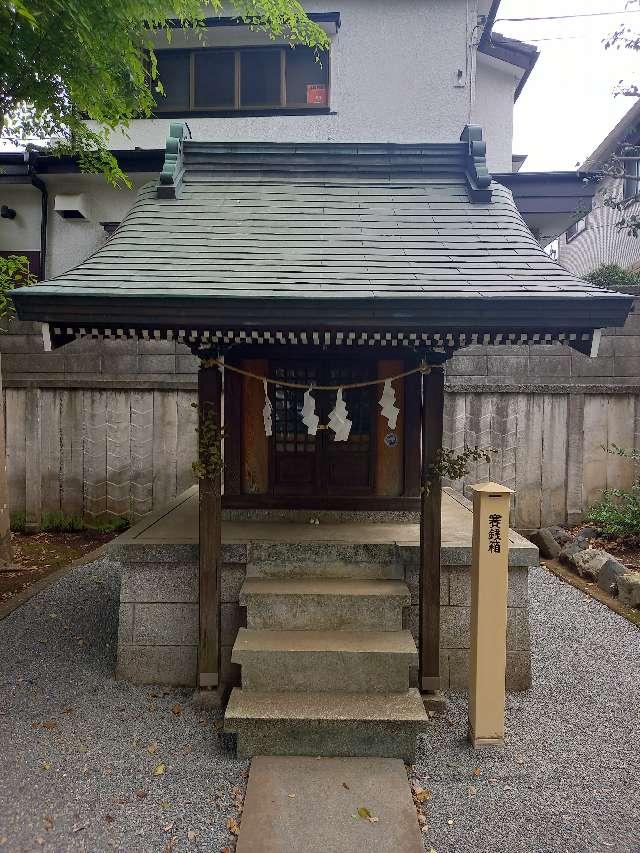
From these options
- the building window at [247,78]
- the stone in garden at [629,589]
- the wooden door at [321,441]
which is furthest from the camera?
the building window at [247,78]

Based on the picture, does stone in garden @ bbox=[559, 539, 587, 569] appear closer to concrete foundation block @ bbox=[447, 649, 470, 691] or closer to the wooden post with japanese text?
concrete foundation block @ bbox=[447, 649, 470, 691]

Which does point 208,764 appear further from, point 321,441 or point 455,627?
point 321,441

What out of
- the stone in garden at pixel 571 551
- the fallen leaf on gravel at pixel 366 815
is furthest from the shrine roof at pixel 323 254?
the stone in garden at pixel 571 551

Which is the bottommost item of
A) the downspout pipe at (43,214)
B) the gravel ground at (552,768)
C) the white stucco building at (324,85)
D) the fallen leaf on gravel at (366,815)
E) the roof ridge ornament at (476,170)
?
the gravel ground at (552,768)

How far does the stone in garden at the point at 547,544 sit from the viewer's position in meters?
7.51

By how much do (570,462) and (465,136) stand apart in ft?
17.0

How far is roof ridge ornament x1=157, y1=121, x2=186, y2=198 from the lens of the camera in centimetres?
515

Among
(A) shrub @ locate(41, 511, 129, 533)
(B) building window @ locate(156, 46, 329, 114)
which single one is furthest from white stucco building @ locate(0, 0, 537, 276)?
(A) shrub @ locate(41, 511, 129, 533)

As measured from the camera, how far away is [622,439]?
784 centimetres

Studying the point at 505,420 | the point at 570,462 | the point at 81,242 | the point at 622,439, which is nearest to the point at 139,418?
the point at 81,242

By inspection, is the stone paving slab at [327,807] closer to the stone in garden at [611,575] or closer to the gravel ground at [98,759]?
the gravel ground at [98,759]

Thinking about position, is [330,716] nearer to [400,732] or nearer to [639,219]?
[400,732]

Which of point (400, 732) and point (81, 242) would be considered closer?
point (400, 732)

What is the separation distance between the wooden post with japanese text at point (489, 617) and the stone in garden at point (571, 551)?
4.21m
